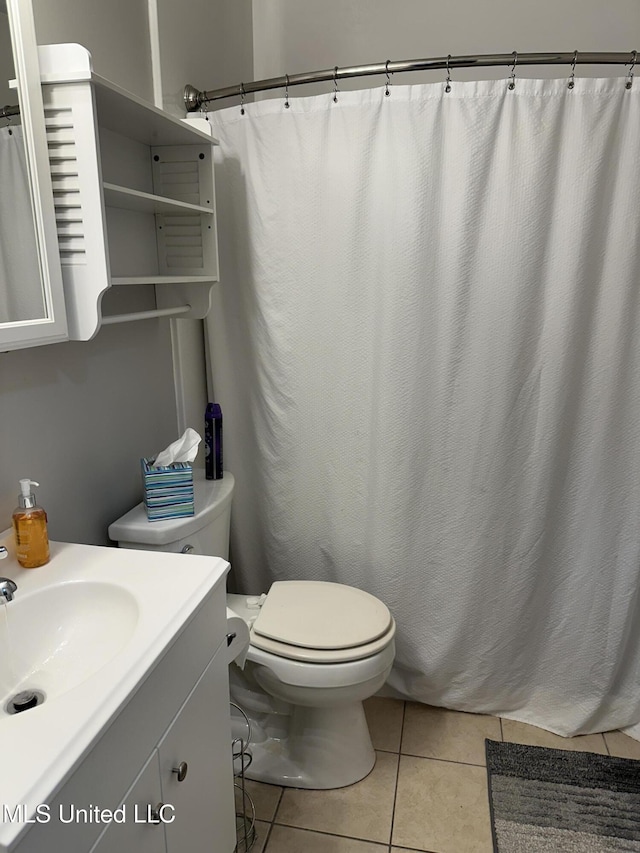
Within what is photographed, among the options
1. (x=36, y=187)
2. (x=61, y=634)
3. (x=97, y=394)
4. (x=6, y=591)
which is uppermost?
(x=36, y=187)

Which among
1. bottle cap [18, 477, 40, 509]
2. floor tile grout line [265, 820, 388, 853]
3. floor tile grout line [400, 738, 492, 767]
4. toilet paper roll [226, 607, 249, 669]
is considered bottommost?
floor tile grout line [265, 820, 388, 853]

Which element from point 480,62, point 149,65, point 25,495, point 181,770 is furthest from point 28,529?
point 480,62

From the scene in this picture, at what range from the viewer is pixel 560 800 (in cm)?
164

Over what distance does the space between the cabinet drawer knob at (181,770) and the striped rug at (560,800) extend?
94 cm

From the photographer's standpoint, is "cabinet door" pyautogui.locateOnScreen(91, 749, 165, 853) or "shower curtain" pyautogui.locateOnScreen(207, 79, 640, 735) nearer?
"cabinet door" pyautogui.locateOnScreen(91, 749, 165, 853)

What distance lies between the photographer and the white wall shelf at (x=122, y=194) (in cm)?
109

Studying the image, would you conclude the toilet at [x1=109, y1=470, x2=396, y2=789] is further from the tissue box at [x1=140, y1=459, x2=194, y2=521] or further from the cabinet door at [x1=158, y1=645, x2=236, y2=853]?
the cabinet door at [x1=158, y1=645, x2=236, y2=853]

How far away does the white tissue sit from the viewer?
148 centimetres

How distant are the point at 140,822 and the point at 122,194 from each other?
1089mm

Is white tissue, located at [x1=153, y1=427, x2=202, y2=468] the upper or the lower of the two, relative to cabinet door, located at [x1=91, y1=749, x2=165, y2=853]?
upper

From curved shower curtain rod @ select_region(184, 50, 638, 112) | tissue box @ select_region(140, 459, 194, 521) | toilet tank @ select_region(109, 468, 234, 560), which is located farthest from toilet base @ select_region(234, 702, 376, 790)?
curved shower curtain rod @ select_region(184, 50, 638, 112)

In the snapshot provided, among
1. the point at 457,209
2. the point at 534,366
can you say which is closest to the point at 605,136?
the point at 457,209

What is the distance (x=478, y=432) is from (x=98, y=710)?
1274 mm

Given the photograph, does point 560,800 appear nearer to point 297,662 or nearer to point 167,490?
point 297,662
